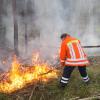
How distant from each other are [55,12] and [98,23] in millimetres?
3188

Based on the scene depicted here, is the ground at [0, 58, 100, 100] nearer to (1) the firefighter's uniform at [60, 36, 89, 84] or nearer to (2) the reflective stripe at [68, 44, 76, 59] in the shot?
(1) the firefighter's uniform at [60, 36, 89, 84]

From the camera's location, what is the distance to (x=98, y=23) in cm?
1698

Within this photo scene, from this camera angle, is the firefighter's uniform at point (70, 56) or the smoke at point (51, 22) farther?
the smoke at point (51, 22)

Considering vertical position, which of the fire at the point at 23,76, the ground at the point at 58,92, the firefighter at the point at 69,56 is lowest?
the ground at the point at 58,92

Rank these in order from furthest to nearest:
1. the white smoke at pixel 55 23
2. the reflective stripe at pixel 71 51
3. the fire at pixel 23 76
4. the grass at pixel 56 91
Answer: the white smoke at pixel 55 23 → the reflective stripe at pixel 71 51 → the fire at pixel 23 76 → the grass at pixel 56 91

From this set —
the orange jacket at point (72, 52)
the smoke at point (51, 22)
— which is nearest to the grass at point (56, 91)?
the orange jacket at point (72, 52)

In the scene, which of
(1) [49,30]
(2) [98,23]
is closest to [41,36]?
(1) [49,30]

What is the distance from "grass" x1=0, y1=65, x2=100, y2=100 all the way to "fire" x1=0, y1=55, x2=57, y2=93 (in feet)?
0.80

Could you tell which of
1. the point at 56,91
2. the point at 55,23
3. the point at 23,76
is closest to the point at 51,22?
the point at 55,23

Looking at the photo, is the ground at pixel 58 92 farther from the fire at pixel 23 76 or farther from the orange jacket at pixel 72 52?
the orange jacket at pixel 72 52

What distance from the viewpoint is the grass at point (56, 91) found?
8685 mm

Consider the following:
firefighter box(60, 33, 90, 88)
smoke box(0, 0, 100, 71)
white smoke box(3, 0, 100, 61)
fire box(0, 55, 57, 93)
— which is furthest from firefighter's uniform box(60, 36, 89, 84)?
white smoke box(3, 0, 100, 61)

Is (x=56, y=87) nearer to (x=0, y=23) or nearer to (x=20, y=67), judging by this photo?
(x=20, y=67)

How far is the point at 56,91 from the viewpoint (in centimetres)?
910
